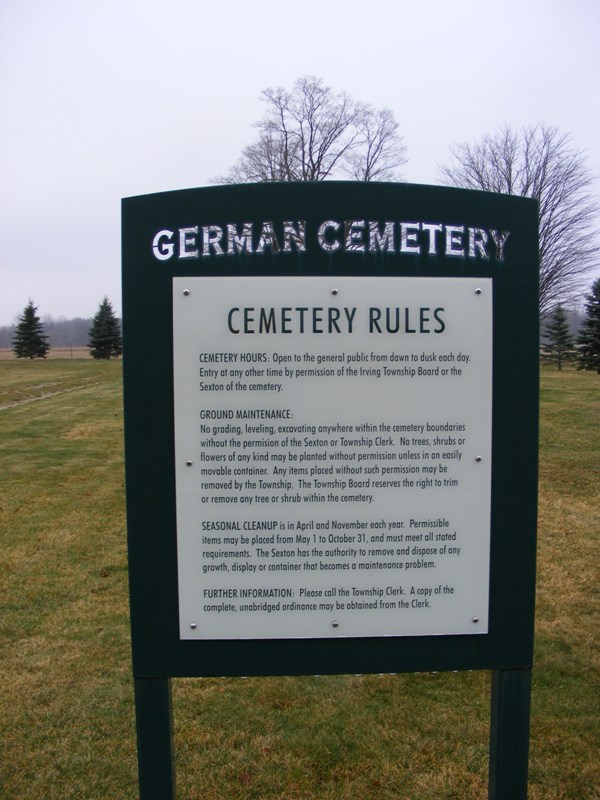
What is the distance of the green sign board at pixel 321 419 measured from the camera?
230 cm

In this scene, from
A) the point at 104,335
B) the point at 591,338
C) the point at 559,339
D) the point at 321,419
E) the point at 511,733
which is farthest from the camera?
the point at 104,335

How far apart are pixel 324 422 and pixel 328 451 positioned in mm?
98

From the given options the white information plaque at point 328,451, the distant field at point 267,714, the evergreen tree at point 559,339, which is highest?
the evergreen tree at point 559,339

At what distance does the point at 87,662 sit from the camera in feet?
13.6

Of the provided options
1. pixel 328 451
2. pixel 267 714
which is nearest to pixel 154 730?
pixel 328 451

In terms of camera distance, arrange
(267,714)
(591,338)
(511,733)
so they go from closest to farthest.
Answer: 1. (511,733)
2. (267,714)
3. (591,338)

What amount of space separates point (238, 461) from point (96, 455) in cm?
947

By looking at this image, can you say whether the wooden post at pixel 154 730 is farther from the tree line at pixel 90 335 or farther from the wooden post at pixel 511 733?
the tree line at pixel 90 335

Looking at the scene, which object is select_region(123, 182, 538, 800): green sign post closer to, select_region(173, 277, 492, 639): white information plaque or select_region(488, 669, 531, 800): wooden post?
select_region(173, 277, 492, 639): white information plaque

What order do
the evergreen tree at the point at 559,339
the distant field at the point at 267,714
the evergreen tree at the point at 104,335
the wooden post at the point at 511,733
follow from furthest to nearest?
1. the evergreen tree at the point at 104,335
2. the evergreen tree at the point at 559,339
3. the distant field at the point at 267,714
4. the wooden post at the point at 511,733

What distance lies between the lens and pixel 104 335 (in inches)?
1838

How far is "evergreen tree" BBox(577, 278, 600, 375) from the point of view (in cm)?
3291

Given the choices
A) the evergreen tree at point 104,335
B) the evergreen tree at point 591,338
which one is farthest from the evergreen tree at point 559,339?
the evergreen tree at point 104,335

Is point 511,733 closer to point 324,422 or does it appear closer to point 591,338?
point 324,422
